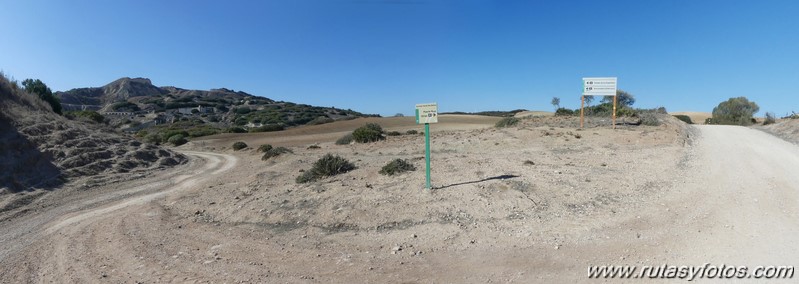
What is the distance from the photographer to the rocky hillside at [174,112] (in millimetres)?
63750

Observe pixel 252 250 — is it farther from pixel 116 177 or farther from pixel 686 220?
pixel 116 177

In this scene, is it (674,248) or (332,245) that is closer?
(674,248)

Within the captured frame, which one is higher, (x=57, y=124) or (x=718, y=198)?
(x=57, y=124)

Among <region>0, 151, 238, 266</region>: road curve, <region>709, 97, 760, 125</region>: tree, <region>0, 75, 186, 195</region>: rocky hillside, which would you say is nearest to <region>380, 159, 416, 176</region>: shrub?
<region>0, 151, 238, 266</region>: road curve

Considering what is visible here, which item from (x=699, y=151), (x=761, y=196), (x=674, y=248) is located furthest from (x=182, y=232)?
(x=699, y=151)

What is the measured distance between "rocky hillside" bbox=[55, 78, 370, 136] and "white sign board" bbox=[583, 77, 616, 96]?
142ft

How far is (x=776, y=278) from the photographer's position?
13.4ft

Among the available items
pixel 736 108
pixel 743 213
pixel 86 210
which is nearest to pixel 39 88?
pixel 86 210

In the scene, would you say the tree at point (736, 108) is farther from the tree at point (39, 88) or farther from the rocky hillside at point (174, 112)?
the tree at point (39, 88)

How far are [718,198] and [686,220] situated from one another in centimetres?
206

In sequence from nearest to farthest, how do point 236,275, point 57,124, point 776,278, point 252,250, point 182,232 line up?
point 776,278, point 236,275, point 252,250, point 182,232, point 57,124

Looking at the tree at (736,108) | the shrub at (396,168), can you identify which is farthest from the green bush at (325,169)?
the tree at (736,108)

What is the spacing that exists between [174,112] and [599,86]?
287 ft

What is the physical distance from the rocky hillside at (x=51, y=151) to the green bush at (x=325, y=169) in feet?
23.6
